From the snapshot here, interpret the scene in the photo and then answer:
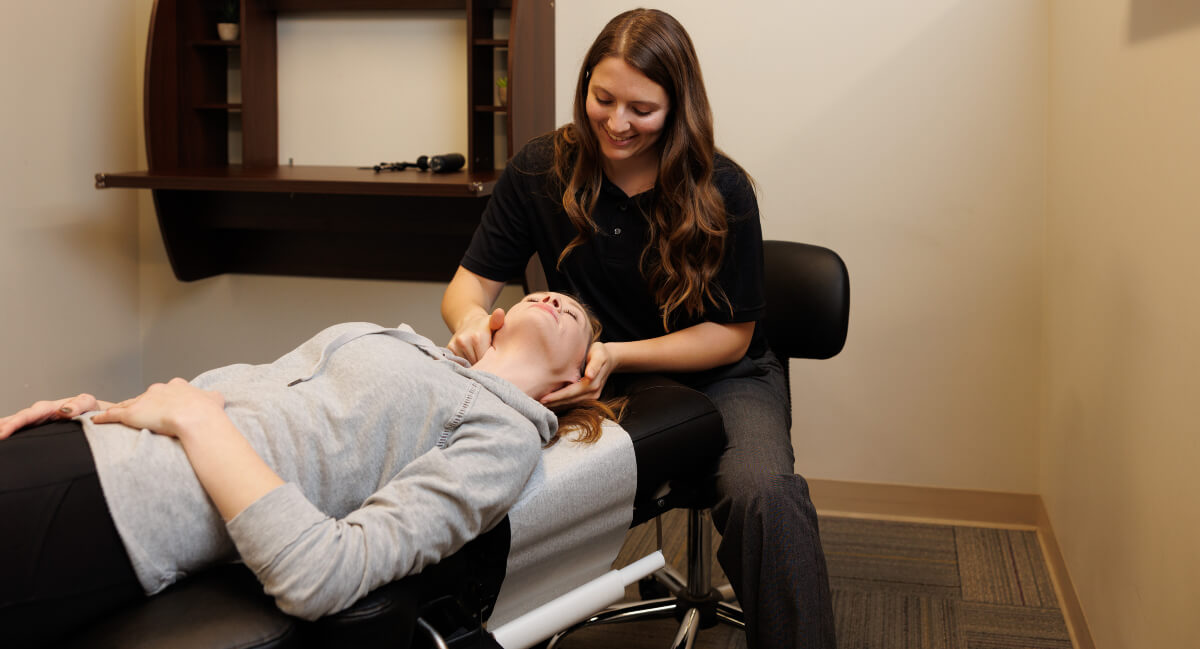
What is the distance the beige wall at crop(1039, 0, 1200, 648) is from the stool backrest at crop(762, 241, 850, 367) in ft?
1.64

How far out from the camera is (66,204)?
2828 millimetres

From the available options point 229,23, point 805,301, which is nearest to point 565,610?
point 805,301

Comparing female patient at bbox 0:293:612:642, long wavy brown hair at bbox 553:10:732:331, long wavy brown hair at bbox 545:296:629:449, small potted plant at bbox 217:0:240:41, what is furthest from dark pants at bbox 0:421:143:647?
small potted plant at bbox 217:0:240:41

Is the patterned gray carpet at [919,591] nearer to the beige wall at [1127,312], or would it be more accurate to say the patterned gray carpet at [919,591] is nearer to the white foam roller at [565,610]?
the beige wall at [1127,312]

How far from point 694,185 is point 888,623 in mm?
1086

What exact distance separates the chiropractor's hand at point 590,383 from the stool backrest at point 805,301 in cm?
53

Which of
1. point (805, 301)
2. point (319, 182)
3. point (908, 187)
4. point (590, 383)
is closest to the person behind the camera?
point (590, 383)

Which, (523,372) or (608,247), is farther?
(608,247)

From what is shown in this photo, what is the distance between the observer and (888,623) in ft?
6.96

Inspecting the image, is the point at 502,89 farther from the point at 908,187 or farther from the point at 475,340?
the point at 475,340

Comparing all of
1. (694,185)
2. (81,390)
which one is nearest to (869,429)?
(694,185)

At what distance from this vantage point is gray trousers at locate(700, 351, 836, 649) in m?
1.43

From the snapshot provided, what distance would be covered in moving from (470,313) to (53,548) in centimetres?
85

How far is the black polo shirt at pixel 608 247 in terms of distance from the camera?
1.76 meters
